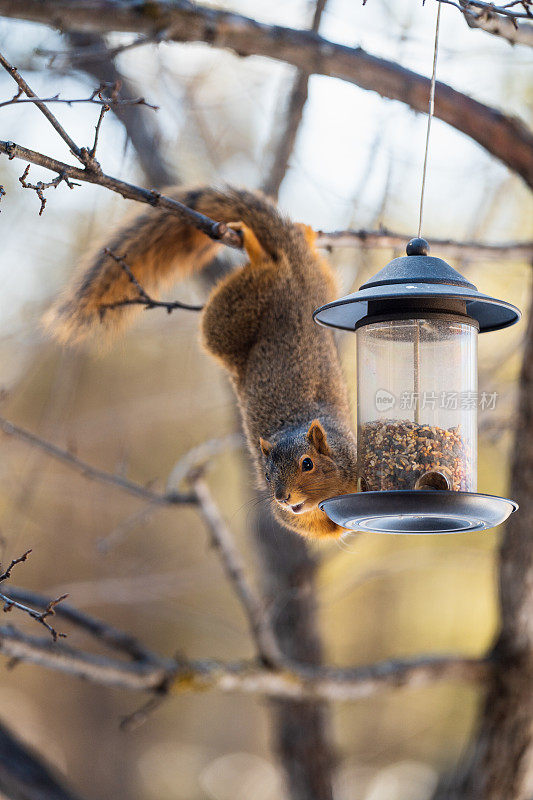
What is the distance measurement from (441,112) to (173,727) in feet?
22.7

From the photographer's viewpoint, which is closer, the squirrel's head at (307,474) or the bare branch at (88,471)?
the squirrel's head at (307,474)

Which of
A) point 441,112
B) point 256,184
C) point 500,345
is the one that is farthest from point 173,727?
point 441,112

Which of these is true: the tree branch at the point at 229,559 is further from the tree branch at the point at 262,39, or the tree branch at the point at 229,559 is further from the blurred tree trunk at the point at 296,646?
the tree branch at the point at 262,39

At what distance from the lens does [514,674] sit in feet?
11.6

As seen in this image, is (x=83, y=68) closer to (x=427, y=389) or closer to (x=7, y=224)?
(x=7, y=224)

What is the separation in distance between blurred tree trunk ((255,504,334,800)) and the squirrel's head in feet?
5.15

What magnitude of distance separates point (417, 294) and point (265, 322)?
1.11 m

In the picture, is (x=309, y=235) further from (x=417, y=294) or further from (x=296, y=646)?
(x=296, y=646)

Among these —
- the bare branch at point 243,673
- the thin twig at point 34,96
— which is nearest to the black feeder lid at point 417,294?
the thin twig at point 34,96

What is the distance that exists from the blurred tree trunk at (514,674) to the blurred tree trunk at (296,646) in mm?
573

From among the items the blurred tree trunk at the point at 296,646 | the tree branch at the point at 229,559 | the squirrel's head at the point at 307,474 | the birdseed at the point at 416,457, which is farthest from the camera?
the blurred tree trunk at the point at 296,646

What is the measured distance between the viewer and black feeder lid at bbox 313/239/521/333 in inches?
64.0

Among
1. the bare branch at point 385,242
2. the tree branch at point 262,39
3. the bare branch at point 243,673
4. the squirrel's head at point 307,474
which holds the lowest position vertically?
the bare branch at point 243,673

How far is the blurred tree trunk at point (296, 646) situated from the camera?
12.6 ft
